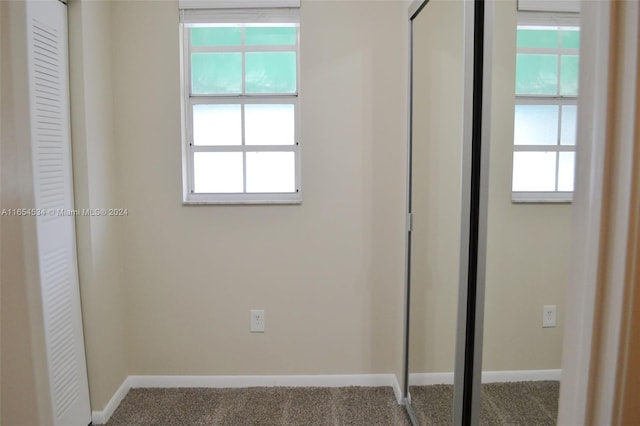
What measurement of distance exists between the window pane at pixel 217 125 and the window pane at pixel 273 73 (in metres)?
0.20

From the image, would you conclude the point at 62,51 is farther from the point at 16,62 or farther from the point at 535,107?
the point at 535,107

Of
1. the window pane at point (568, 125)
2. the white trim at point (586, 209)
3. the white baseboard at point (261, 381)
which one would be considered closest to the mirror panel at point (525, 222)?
the window pane at point (568, 125)

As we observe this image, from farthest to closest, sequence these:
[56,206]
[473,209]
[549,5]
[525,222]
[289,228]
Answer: [289,228] < [56,206] < [473,209] < [525,222] < [549,5]

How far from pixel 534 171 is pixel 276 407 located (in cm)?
201

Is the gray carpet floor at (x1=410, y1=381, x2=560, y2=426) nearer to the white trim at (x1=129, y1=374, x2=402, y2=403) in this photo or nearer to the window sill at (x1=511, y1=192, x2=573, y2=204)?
the window sill at (x1=511, y1=192, x2=573, y2=204)

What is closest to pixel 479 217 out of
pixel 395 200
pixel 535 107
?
pixel 535 107

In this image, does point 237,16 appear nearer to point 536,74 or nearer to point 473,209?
point 473,209

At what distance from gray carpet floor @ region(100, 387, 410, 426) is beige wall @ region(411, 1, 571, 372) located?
0.38m

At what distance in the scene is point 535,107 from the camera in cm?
102

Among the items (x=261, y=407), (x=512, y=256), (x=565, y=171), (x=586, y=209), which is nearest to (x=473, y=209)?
(x=512, y=256)

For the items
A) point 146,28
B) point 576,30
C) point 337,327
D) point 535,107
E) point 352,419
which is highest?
point 146,28

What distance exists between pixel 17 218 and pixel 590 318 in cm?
97

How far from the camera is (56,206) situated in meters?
2.03

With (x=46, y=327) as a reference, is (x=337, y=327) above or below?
below
